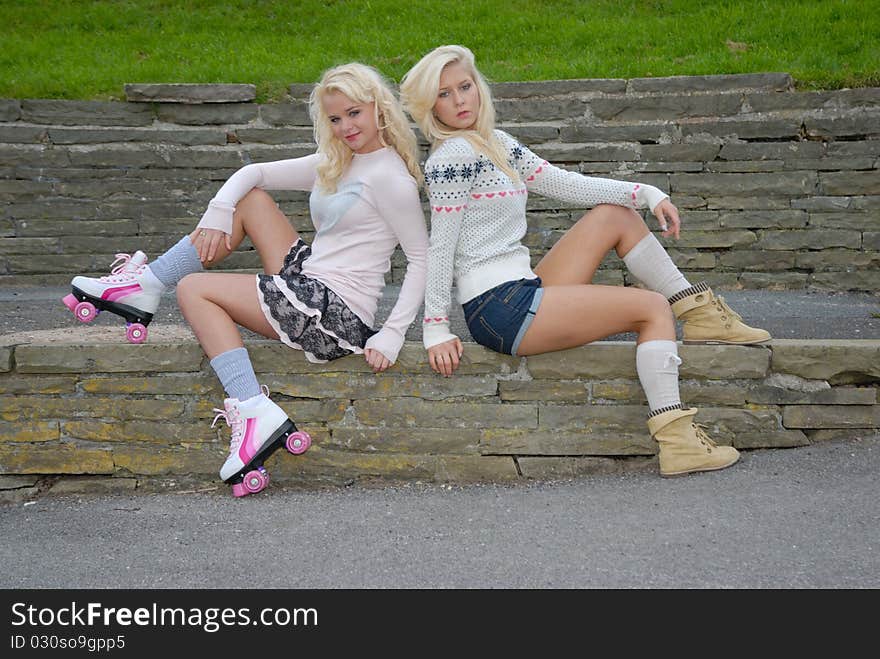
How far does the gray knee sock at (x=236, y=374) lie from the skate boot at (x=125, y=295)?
399 mm

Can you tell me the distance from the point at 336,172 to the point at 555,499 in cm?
141

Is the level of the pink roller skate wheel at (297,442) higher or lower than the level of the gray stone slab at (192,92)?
lower

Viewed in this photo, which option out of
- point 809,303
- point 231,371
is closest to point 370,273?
point 231,371

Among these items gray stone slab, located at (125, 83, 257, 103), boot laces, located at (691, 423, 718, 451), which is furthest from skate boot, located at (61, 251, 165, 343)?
gray stone slab, located at (125, 83, 257, 103)

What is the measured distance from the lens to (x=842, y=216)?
5.77 metres

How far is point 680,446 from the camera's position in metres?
3.15

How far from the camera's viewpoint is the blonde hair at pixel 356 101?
122 inches

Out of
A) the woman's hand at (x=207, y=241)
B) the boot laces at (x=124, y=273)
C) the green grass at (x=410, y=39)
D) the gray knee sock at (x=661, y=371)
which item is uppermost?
the green grass at (x=410, y=39)

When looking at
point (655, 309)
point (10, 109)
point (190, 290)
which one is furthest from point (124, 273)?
point (10, 109)

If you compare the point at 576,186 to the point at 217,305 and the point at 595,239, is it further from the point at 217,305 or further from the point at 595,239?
the point at 217,305

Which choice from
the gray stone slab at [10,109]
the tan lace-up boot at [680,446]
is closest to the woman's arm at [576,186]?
the tan lace-up boot at [680,446]

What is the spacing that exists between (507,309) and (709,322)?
0.81 m

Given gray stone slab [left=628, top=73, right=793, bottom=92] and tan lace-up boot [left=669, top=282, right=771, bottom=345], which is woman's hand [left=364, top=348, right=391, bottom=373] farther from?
gray stone slab [left=628, top=73, right=793, bottom=92]

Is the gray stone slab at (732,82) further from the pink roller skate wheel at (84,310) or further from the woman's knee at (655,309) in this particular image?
the pink roller skate wheel at (84,310)
